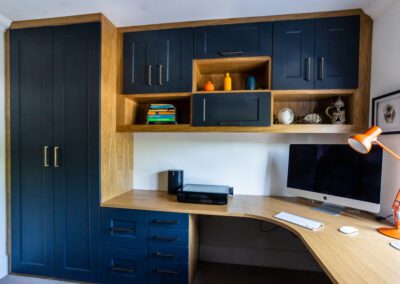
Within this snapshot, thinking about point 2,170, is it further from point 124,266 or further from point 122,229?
point 124,266

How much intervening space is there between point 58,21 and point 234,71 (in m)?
1.62

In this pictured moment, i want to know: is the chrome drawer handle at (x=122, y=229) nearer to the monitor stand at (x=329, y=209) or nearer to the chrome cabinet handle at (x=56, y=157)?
the chrome cabinet handle at (x=56, y=157)

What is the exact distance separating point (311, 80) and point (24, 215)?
2.74 meters

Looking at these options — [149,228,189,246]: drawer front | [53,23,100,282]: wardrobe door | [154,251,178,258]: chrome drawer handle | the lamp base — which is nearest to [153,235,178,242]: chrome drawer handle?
[149,228,189,246]: drawer front

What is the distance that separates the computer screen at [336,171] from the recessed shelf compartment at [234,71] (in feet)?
2.24

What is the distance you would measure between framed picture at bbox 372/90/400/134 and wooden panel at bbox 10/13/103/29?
2270mm

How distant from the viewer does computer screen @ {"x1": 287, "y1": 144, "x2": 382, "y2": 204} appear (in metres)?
1.34

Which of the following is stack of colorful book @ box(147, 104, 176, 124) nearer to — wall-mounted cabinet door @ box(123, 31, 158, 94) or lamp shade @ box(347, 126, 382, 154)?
wall-mounted cabinet door @ box(123, 31, 158, 94)

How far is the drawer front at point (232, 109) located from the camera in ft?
5.51

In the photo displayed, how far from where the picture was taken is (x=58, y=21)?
175cm

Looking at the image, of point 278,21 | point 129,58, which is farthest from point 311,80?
point 129,58

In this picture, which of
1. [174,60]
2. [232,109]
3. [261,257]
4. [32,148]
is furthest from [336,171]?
[32,148]

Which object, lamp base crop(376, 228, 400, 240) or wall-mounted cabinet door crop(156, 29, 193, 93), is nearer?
lamp base crop(376, 228, 400, 240)

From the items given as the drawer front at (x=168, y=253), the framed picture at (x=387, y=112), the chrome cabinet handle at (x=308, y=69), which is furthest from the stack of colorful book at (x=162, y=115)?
the framed picture at (x=387, y=112)
